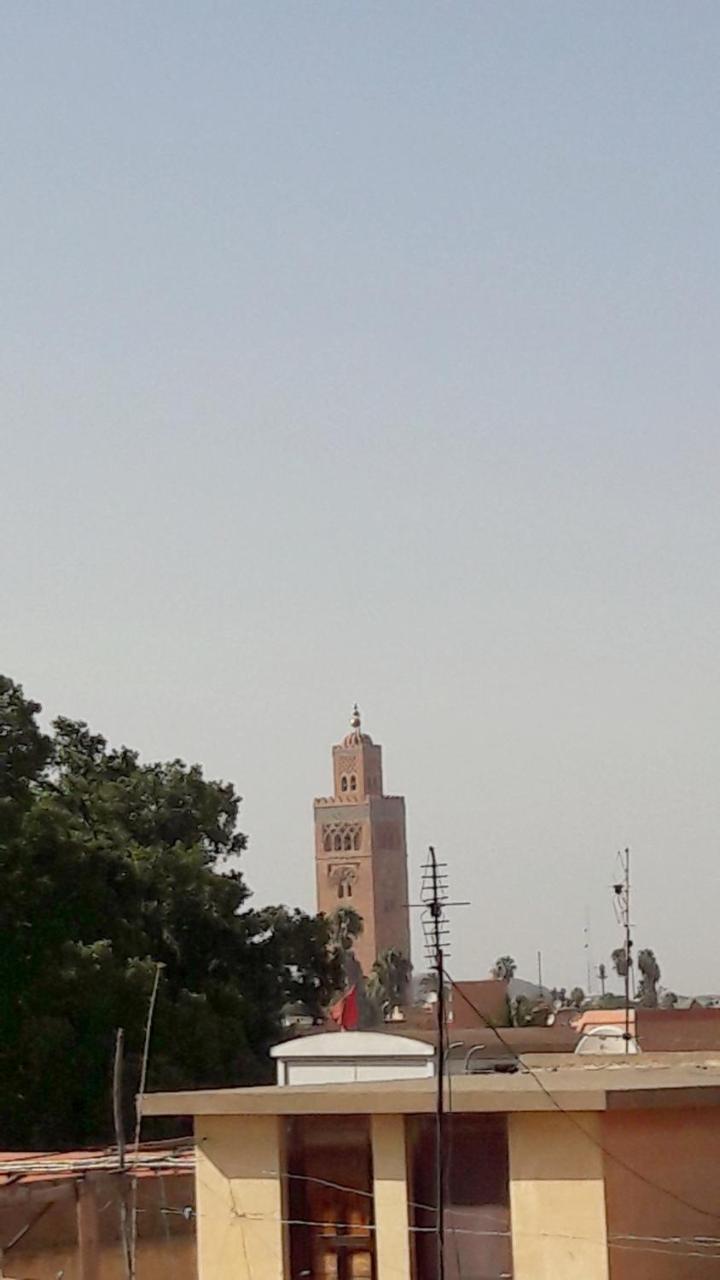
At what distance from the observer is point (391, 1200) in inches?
687

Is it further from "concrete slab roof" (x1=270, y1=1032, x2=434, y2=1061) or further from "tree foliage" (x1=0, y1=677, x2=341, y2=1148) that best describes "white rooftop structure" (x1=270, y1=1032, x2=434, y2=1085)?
"tree foliage" (x1=0, y1=677, x2=341, y2=1148)

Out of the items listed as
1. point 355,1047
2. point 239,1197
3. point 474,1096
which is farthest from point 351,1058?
point 474,1096

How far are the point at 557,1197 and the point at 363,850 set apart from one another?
14746 centimetres

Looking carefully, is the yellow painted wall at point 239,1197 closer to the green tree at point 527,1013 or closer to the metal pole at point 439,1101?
the metal pole at point 439,1101

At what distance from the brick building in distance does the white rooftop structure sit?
A: 137 meters

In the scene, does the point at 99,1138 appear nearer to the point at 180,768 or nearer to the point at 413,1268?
the point at 180,768

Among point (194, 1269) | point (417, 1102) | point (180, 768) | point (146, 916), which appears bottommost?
point (194, 1269)

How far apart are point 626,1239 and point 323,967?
28367mm

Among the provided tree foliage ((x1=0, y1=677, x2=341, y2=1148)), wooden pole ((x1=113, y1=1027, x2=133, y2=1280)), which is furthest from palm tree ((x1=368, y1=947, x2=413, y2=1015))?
wooden pole ((x1=113, y1=1027, x2=133, y2=1280))

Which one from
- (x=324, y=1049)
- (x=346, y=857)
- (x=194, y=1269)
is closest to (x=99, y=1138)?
(x=324, y=1049)

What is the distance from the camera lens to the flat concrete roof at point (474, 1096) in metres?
16.5

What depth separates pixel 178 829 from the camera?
1768 inches

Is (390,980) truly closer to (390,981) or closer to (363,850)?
(390,981)

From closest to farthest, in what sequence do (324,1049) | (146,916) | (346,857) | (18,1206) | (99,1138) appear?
1. (18,1206)
2. (324,1049)
3. (99,1138)
4. (146,916)
5. (346,857)
